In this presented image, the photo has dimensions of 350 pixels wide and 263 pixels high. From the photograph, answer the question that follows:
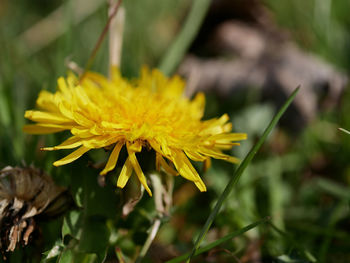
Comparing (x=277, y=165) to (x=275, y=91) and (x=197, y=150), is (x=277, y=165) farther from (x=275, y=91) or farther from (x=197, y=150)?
(x=197, y=150)

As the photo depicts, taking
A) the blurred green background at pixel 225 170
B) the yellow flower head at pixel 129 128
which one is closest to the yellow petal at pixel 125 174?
the yellow flower head at pixel 129 128

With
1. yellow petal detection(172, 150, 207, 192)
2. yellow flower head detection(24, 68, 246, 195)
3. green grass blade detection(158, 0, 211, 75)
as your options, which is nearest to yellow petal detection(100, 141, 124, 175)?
yellow flower head detection(24, 68, 246, 195)

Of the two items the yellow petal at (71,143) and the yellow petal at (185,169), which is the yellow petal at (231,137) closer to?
the yellow petal at (185,169)

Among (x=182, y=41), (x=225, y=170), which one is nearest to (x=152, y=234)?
(x=225, y=170)

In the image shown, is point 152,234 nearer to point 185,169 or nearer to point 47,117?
point 185,169

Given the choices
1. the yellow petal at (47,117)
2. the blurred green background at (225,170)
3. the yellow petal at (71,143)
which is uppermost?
the yellow petal at (47,117)

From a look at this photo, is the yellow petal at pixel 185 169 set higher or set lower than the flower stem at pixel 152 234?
higher

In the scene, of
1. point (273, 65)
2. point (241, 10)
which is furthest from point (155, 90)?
point (241, 10)
